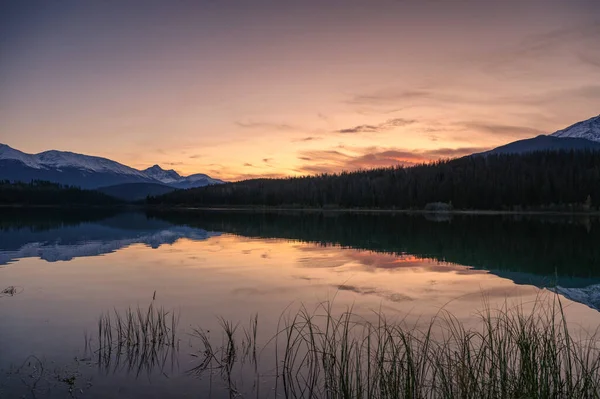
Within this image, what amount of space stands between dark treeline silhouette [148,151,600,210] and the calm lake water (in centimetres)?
8665

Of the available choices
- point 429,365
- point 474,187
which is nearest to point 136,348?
point 429,365

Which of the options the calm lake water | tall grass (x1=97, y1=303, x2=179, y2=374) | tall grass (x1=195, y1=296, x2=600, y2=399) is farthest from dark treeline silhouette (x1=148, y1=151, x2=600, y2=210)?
tall grass (x1=97, y1=303, x2=179, y2=374)

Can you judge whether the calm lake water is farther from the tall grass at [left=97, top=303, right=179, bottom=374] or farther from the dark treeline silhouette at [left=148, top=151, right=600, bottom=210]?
the dark treeline silhouette at [left=148, top=151, right=600, bottom=210]

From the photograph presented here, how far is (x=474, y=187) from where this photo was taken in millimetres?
125750

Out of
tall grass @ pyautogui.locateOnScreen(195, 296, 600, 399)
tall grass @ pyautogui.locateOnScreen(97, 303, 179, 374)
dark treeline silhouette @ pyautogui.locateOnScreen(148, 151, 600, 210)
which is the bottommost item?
tall grass @ pyautogui.locateOnScreen(97, 303, 179, 374)

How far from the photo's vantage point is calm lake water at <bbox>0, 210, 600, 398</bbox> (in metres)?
9.47

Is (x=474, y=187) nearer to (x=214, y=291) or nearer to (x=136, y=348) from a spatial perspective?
(x=214, y=291)

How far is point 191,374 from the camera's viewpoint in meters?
9.57

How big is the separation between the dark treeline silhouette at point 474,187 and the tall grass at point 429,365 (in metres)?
114

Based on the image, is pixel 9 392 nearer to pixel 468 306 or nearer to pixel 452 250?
pixel 468 306

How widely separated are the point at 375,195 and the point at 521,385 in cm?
14585

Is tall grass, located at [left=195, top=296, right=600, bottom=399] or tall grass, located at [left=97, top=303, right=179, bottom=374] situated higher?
tall grass, located at [left=195, top=296, right=600, bottom=399]

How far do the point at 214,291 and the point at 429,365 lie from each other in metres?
11.2

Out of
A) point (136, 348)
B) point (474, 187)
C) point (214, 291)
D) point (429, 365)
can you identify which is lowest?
point (136, 348)
